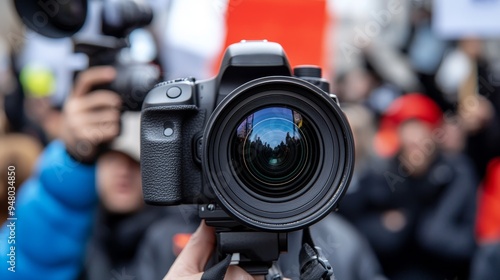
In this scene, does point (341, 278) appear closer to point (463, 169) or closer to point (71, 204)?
point (71, 204)

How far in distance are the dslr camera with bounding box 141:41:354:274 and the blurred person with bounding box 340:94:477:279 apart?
1.64 m

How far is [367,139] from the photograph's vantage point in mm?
3023

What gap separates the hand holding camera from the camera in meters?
1.56

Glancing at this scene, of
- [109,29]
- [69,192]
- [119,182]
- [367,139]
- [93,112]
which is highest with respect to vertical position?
[109,29]

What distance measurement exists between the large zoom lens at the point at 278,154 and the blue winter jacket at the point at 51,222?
1.70 ft

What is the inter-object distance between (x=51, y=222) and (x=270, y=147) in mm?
609

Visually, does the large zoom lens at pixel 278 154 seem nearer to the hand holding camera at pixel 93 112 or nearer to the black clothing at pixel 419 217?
the hand holding camera at pixel 93 112

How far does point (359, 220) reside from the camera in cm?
289

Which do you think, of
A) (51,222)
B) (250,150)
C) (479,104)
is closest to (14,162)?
(51,222)

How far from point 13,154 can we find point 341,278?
2.90 feet

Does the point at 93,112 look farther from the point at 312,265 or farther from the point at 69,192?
the point at 312,265

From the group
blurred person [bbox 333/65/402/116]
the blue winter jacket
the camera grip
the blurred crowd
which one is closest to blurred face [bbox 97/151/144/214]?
the blurred crowd

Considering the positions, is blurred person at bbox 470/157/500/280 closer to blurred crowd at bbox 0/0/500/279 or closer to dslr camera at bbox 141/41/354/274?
blurred crowd at bbox 0/0/500/279

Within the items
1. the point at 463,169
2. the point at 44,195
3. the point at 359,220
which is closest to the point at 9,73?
the point at 359,220
